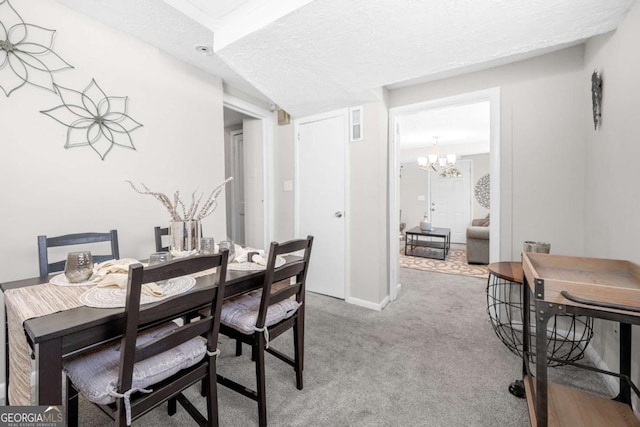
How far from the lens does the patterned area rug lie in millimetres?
4164

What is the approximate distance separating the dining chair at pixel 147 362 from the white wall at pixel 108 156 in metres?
1.19

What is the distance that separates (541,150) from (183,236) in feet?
9.11

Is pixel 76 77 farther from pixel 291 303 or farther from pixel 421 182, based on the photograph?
pixel 421 182

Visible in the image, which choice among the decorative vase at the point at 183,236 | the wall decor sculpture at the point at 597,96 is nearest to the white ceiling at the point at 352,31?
the wall decor sculpture at the point at 597,96

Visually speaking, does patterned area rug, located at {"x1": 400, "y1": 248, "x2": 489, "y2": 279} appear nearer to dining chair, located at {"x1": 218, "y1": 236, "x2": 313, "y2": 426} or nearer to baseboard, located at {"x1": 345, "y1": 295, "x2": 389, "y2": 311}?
baseboard, located at {"x1": 345, "y1": 295, "x2": 389, "y2": 311}

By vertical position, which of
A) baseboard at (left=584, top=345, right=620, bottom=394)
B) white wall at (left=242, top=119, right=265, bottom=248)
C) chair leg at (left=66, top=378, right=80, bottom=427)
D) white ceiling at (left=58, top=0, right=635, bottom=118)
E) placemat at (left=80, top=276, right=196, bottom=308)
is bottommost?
baseboard at (left=584, top=345, right=620, bottom=394)

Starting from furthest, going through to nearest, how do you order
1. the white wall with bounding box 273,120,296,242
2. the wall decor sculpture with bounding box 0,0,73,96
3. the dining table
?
the white wall with bounding box 273,120,296,242 → the wall decor sculpture with bounding box 0,0,73,96 → the dining table

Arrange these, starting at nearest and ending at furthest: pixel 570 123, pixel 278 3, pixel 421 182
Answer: pixel 278 3 < pixel 570 123 < pixel 421 182

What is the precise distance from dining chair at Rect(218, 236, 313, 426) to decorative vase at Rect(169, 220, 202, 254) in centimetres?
41

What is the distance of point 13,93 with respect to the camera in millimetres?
1651

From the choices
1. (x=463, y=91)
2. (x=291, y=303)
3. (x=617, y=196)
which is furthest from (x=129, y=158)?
(x=617, y=196)

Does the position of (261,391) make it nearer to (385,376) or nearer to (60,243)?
(385,376)

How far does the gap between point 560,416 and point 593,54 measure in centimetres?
228

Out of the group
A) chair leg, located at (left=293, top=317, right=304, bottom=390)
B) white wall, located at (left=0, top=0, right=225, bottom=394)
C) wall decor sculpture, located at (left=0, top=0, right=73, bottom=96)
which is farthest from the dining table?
wall decor sculpture, located at (left=0, top=0, right=73, bottom=96)
